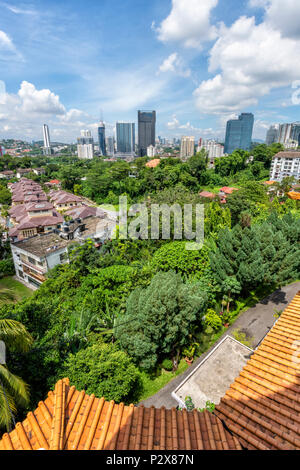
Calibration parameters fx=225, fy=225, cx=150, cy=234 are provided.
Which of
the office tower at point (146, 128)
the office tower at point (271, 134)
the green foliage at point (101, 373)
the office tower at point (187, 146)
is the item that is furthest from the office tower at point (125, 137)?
the green foliage at point (101, 373)

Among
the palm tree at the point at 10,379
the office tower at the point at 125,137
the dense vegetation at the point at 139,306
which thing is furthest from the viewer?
the office tower at the point at 125,137

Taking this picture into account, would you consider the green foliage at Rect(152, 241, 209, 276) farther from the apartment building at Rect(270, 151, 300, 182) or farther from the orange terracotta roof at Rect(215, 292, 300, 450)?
the apartment building at Rect(270, 151, 300, 182)

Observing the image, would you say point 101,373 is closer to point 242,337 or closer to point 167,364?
point 167,364

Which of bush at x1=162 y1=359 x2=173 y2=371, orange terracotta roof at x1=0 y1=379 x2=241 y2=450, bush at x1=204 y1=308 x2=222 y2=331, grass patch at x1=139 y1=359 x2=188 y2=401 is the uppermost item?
orange terracotta roof at x1=0 y1=379 x2=241 y2=450

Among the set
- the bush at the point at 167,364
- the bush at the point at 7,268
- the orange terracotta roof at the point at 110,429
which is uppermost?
the orange terracotta roof at the point at 110,429

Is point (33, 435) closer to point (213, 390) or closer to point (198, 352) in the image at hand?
point (213, 390)

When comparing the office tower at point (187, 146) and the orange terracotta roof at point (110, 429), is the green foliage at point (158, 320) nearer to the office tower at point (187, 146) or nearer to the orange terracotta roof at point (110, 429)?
the orange terracotta roof at point (110, 429)

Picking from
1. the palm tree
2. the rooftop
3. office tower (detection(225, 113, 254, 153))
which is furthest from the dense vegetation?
office tower (detection(225, 113, 254, 153))
